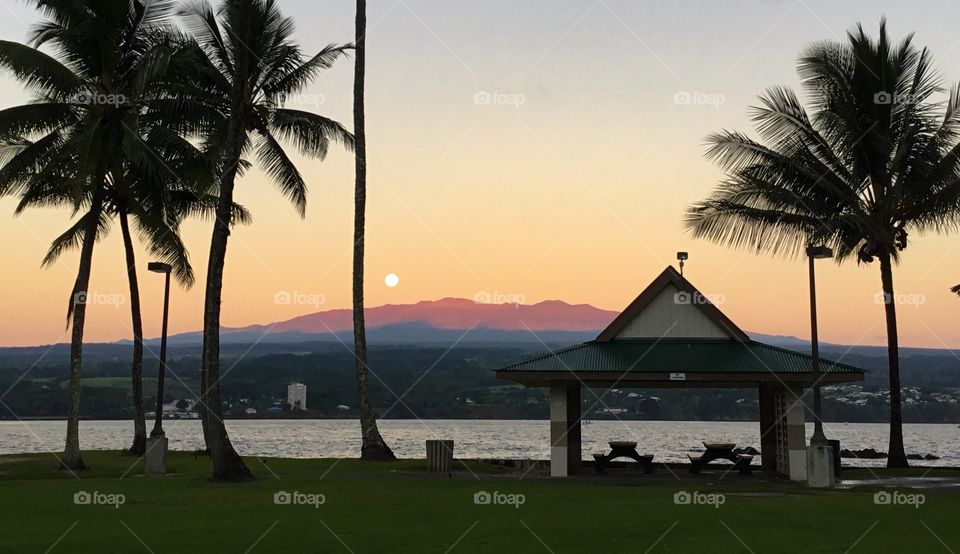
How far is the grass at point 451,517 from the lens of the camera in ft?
48.6

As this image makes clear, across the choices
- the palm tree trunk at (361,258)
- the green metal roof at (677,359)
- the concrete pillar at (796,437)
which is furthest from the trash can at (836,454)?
the palm tree trunk at (361,258)

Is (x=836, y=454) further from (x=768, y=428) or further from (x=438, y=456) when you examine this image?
(x=438, y=456)

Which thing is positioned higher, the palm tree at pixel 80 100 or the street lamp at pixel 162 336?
the palm tree at pixel 80 100

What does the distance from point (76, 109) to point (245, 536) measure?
72.2 ft

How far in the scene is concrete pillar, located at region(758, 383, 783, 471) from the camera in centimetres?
3194

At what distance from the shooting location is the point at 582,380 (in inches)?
1092

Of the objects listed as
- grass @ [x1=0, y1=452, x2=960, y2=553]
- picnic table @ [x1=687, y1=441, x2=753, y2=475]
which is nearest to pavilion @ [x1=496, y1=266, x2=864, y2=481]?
picnic table @ [x1=687, y1=441, x2=753, y2=475]

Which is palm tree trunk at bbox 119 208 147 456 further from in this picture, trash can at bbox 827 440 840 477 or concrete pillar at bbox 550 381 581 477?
trash can at bbox 827 440 840 477

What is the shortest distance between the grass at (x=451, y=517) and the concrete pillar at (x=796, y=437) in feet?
5.56

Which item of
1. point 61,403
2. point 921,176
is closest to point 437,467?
point 921,176

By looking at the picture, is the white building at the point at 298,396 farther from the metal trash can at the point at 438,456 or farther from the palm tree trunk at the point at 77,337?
the metal trash can at the point at 438,456

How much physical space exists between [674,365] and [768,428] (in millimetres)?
6418

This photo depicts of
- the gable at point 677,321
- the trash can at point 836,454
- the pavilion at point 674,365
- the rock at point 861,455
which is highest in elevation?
the gable at point 677,321

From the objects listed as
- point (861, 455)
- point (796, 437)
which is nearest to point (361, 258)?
point (796, 437)
